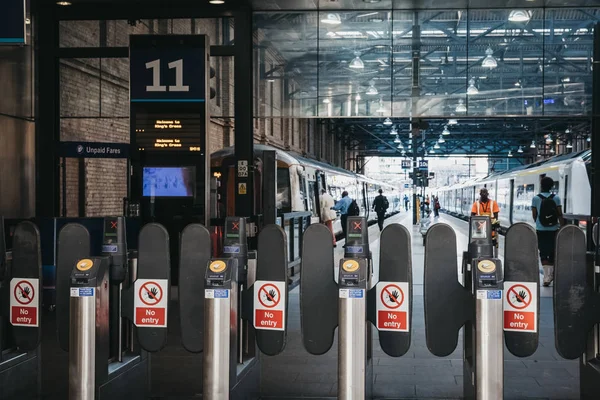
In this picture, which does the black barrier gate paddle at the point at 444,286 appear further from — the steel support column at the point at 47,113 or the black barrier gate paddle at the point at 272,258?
the steel support column at the point at 47,113

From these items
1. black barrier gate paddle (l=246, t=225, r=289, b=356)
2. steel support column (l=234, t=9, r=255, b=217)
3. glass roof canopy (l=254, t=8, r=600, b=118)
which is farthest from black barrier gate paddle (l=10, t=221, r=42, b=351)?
glass roof canopy (l=254, t=8, r=600, b=118)

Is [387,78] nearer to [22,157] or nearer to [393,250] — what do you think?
[22,157]

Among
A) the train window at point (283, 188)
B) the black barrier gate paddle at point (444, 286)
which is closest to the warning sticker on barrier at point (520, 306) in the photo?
the black barrier gate paddle at point (444, 286)

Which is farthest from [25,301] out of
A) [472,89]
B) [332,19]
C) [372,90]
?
[472,89]

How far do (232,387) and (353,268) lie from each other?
1132 mm

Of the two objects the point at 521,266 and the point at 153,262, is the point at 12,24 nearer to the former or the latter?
the point at 153,262

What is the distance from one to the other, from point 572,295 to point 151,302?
2.77 metres

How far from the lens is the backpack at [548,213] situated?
11367 mm

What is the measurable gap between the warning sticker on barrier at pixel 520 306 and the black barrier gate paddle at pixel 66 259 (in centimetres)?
276

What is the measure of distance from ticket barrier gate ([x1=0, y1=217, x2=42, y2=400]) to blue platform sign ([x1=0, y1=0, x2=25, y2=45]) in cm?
143

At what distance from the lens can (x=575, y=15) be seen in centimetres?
1216

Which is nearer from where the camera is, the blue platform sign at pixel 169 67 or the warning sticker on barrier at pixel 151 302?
the warning sticker on barrier at pixel 151 302

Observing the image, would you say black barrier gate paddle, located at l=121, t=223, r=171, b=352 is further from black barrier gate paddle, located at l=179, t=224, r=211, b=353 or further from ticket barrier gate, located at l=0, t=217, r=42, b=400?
ticket barrier gate, located at l=0, t=217, r=42, b=400

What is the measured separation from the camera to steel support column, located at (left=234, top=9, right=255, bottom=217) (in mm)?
10117
